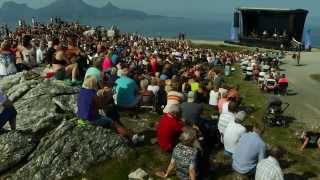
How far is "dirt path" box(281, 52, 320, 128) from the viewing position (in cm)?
2161

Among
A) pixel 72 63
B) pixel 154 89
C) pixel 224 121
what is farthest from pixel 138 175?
pixel 72 63

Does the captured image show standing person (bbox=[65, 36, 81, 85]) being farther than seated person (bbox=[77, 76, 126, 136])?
Yes

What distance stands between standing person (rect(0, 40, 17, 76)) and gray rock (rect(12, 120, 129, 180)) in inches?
271

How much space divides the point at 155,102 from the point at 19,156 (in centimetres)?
596

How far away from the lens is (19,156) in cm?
1298

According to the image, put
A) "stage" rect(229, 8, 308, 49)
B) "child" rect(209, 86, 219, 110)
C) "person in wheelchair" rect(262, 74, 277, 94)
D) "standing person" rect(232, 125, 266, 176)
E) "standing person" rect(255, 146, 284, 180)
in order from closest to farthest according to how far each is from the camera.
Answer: "standing person" rect(255, 146, 284, 180) < "standing person" rect(232, 125, 266, 176) < "child" rect(209, 86, 219, 110) < "person in wheelchair" rect(262, 74, 277, 94) < "stage" rect(229, 8, 308, 49)

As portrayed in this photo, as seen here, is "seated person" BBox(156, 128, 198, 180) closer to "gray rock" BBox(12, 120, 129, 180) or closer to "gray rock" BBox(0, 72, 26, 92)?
"gray rock" BBox(12, 120, 129, 180)

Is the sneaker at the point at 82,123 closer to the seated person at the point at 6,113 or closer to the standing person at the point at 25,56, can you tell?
the seated person at the point at 6,113

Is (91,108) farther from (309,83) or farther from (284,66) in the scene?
(284,66)

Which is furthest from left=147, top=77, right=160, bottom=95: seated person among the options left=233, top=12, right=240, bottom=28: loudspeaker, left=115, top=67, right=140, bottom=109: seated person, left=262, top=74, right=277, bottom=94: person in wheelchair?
left=233, top=12, right=240, bottom=28: loudspeaker

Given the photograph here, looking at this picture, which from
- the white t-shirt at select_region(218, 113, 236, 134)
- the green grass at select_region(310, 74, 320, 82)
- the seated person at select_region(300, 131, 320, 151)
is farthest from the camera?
the green grass at select_region(310, 74, 320, 82)

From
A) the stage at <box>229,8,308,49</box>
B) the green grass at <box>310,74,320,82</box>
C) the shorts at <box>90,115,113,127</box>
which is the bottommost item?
the green grass at <box>310,74,320,82</box>

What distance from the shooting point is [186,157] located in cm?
1151

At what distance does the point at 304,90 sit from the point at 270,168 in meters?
20.2
